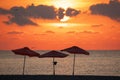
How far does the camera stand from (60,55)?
30406 millimetres
